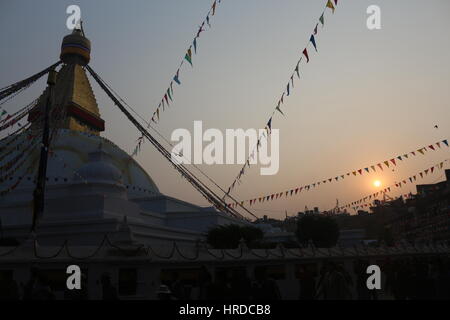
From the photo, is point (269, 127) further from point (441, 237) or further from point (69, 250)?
point (441, 237)

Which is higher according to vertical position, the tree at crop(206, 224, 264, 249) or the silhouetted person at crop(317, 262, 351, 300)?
the tree at crop(206, 224, 264, 249)

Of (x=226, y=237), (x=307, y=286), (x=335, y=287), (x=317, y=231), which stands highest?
(x=317, y=231)

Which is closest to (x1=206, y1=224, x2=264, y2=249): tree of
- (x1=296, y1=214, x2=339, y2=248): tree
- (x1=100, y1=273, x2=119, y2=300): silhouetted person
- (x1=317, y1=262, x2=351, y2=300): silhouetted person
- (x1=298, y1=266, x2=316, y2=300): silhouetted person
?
(x1=296, y1=214, x2=339, y2=248): tree

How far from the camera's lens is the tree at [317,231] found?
3212cm

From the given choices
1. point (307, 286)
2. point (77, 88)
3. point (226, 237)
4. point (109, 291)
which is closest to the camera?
point (109, 291)

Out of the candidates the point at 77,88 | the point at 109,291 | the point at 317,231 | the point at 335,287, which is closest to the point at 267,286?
the point at 335,287

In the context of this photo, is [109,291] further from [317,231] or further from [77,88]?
[77,88]

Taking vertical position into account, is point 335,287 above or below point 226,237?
below

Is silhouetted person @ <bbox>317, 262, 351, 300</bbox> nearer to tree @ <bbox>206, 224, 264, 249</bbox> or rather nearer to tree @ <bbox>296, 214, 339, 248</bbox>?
tree @ <bbox>206, 224, 264, 249</bbox>

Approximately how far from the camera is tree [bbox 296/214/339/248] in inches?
1265

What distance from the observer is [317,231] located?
3219cm

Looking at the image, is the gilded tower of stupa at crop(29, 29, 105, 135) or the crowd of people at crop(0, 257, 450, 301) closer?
the crowd of people at crop(0, 257, 450, 301)

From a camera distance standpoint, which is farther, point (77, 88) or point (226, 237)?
point (77, 88)
